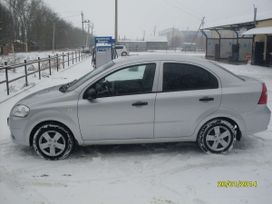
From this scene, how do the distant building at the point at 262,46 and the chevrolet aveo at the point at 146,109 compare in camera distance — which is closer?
the chevrolet aveo at the point at 146,109

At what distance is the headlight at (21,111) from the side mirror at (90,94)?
894 millimetres

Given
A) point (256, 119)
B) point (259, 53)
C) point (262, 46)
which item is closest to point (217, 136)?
point (256, 119)

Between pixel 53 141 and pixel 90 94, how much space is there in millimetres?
902

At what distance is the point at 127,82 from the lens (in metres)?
5.10

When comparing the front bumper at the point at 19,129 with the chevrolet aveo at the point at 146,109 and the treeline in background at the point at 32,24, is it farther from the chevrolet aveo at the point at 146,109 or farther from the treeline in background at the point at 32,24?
the treeline in background at the point at 32,24

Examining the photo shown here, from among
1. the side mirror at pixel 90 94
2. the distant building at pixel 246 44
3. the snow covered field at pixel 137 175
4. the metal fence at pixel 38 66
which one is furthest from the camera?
the distant building at pixel 246 44

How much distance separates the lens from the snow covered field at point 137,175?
151 inches

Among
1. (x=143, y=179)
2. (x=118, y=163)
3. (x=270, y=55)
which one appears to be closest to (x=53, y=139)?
(x=118, y=163)

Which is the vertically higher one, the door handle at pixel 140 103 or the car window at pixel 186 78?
the car window at pixel 186 78

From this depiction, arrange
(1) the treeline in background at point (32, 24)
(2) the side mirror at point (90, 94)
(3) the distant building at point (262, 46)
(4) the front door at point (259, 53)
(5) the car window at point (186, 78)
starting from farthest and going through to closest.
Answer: (1) the treeline in background at point (32, 24) < (4) the front door at point (259, 53) < (3) the distant building at point (262, 46) < (5) the car window at point (186, 78) < (2) the side mirror at point (90, 94)

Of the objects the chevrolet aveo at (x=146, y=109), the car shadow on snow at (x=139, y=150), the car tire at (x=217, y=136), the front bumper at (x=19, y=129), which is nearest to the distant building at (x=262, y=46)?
the car shadow on snow at (x=139, y=150)

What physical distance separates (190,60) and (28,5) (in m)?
72.0

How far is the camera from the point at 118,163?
4.81 meters

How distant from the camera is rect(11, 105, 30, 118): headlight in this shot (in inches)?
191
